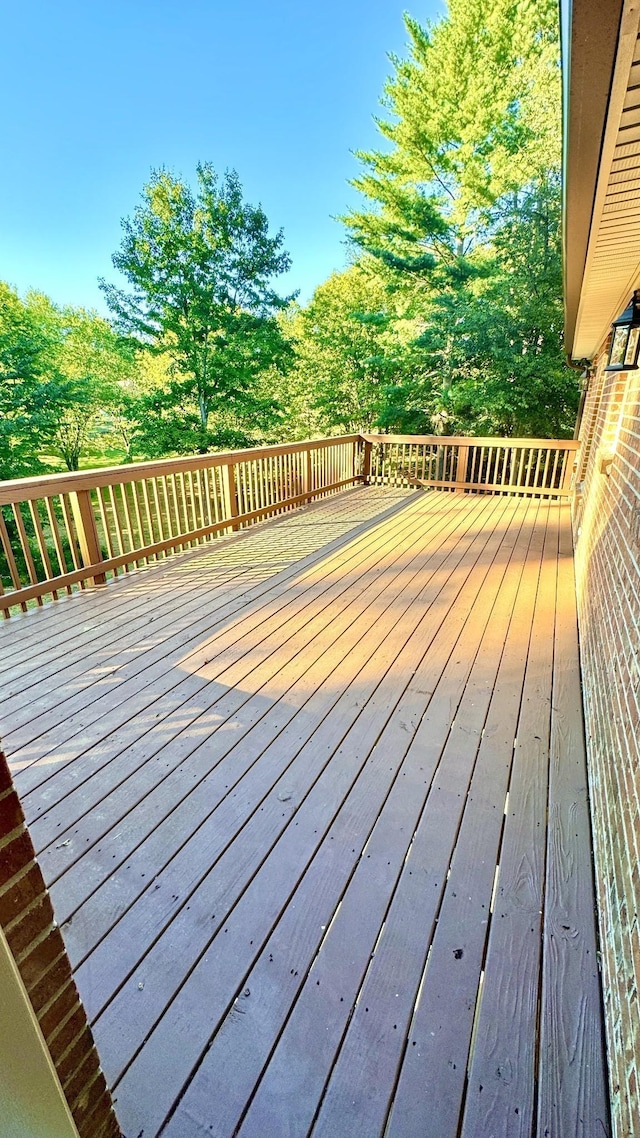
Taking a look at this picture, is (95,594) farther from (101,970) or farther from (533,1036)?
(533,1036)

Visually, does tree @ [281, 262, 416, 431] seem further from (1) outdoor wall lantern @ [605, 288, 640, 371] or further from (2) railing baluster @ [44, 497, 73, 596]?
(2) railing baluster @ [44, 497, 73, 596]

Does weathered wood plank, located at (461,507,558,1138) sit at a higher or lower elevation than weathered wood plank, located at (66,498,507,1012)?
lower

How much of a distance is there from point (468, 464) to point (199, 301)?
8.07 m

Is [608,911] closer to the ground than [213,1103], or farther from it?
farther from it

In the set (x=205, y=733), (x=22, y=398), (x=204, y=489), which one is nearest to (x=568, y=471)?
(x=204, y=489)

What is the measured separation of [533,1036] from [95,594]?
3.78 m

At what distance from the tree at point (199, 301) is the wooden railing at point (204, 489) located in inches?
211

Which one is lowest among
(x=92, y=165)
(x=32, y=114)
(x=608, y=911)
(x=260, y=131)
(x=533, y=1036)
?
(x=533, y=1036)

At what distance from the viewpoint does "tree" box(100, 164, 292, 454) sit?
11062mm

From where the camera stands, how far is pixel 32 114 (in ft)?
23.9

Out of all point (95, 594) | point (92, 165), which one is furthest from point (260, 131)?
point (95, 594)

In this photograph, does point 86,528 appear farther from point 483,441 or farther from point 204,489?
point 483,441

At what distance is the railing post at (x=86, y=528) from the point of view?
365cm

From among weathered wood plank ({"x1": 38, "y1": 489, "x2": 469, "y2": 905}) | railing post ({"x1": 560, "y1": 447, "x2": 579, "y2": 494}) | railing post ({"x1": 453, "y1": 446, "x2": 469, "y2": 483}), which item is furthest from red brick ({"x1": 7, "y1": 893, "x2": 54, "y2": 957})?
railing post ({"x1": 453, "y1": 446, "x2": 469, "y2": 483})
